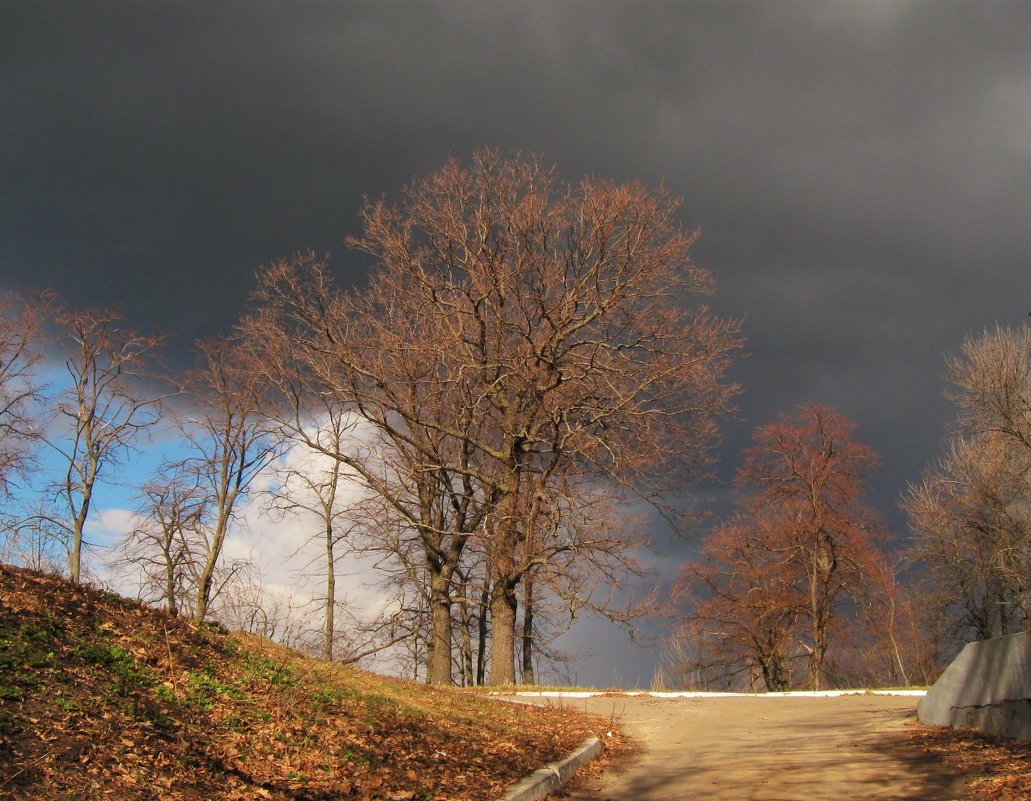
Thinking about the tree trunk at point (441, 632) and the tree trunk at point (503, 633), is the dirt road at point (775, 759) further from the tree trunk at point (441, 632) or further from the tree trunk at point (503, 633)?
the tree trunk at point (441, 632)

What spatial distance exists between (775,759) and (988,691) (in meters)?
3.10

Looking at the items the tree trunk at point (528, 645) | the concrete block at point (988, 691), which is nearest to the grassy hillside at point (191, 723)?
the concrete block at point (988, 691)

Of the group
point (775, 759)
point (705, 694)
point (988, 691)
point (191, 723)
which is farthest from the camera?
point (705, 694)

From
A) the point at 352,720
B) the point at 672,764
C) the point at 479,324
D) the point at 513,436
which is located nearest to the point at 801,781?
the point at 672,764

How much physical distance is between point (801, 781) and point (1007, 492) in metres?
30.1

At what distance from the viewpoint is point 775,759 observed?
32.4 feet

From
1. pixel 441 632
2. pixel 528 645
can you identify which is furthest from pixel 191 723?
pixel 528 645

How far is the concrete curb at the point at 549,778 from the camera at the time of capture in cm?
726

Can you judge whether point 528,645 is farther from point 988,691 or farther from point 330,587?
point 988,691

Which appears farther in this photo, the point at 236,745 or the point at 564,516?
the point at 564,516

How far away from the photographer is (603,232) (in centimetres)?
2188

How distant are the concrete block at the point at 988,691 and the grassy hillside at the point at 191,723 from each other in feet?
17.2

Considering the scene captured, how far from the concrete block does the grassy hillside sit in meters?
5.24

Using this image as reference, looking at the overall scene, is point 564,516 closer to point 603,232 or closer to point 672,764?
point 603,232
